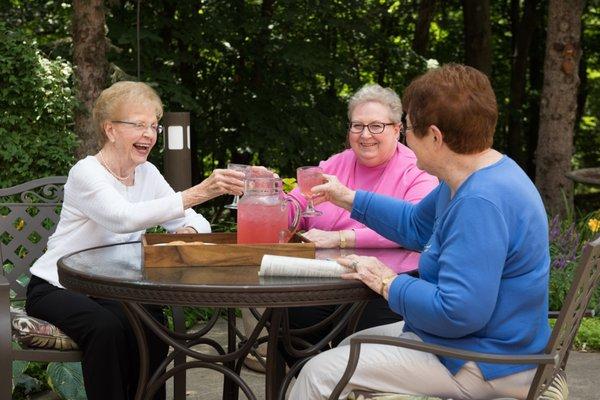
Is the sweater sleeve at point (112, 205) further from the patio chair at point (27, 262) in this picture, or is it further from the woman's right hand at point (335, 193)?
the woman's right hand at point (335, 193)

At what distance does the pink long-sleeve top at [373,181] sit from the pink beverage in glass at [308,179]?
0.32m

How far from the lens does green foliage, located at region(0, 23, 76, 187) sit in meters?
5.65

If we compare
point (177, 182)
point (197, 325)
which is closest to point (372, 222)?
point (177, 182)

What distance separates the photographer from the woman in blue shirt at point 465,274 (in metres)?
2.43

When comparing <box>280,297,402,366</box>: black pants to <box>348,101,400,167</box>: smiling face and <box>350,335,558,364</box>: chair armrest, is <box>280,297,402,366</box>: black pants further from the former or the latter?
<box>350,335,558,364</box>: chair armrest

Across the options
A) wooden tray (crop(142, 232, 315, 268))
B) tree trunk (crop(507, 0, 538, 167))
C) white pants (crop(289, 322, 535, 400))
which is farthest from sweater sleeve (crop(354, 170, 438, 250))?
tree trunk (crop(507, 0, 538, 167))

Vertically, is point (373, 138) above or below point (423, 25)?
below

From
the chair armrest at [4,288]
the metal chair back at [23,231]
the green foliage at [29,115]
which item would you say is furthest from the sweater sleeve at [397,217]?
the green foliage at [29,115]

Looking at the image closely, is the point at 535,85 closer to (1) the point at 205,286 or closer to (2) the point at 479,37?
(2) the point at 479,37

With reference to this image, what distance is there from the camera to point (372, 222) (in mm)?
3357

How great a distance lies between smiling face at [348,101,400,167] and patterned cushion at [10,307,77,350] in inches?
53.3

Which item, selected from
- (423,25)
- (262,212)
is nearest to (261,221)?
(262,212)

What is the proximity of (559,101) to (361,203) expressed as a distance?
5455 millimetres

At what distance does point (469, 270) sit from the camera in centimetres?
242
